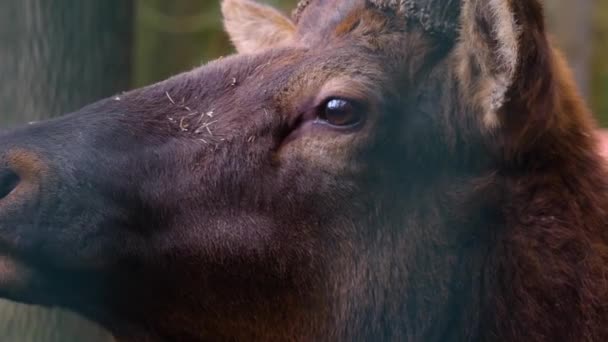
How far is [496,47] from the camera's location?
2.92 meters

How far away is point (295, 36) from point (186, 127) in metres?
0.63

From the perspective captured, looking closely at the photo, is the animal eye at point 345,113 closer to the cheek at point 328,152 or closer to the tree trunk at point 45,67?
the cheek at point 328,152

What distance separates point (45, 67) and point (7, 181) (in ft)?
4.35

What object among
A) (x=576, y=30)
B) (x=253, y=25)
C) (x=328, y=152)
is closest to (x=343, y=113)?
(x=328, y=152)

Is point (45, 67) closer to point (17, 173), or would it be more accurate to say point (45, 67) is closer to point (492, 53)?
point (17, 173)

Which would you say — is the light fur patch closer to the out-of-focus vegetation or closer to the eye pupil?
the eye pupil

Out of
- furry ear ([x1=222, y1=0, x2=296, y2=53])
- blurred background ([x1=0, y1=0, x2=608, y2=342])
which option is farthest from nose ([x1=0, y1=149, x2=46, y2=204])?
furry ear ([x1=222, y1=0, x2=296, y2=53])

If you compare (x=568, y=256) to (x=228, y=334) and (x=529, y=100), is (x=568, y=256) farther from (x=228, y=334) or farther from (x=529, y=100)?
(x=228, y=334)

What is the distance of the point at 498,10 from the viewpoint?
9.36 ft

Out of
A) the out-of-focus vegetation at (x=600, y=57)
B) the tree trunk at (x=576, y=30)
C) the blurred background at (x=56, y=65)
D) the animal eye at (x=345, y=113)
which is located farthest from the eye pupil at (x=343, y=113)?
the out-of-focus vegetation at (x=600, y=57)

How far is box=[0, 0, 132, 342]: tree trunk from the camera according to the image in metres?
4.18

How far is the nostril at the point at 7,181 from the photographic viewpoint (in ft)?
9.73

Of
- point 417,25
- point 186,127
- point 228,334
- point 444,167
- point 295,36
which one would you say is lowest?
point 228,334

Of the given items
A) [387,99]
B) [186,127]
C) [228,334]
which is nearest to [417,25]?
[387,99]
